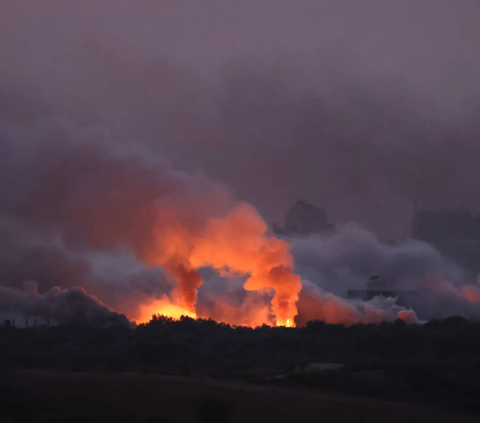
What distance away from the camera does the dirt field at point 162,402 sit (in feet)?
85.1

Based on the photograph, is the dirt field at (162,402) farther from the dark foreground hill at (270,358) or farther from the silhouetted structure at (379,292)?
the silhouetted structure at (379,292)

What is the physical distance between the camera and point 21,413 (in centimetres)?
2500

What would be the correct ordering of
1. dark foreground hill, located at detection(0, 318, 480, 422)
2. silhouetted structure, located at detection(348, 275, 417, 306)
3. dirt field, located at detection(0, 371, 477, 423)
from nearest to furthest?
dirt field, located at detection(0, 371, 477, 423)
dark foreground hill, located at detection(0, 318, 480, 422)
silhouetted structure, located at detection(348, 275, 417, 306)

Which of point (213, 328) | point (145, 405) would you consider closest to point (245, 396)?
point (145, 405)

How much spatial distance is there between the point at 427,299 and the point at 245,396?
75070 mm

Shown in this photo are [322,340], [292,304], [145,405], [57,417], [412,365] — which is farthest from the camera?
[292,304]

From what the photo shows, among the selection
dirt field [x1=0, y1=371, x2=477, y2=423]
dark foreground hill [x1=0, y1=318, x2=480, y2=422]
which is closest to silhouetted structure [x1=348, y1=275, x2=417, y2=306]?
dark foreground hill [x1=0, y1=318, x2=480, y2=422]

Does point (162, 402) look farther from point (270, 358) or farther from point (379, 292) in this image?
point (379, 292)

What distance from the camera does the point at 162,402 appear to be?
29562 millimetres

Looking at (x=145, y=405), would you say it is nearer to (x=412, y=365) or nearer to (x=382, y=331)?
(x=412, y=365)

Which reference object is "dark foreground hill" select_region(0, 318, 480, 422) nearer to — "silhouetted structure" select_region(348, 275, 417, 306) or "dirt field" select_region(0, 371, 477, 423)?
"dirt field" select_region(0, 371, 477, 423)

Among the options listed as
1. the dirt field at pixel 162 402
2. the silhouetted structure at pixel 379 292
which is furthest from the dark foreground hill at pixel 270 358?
the silhouetted structure at pixel 379 292

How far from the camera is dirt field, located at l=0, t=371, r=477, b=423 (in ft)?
85.1

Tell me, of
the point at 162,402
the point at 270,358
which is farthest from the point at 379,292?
the point at 162,402
